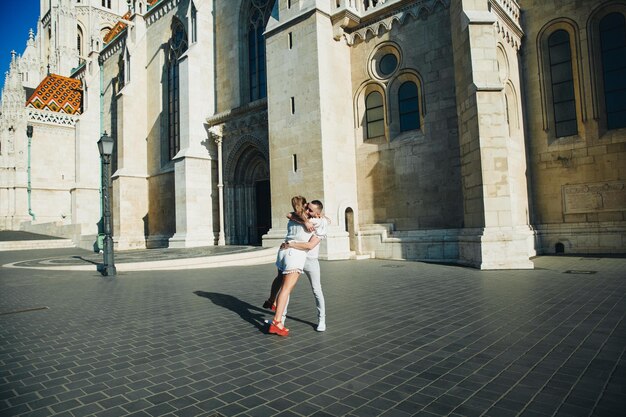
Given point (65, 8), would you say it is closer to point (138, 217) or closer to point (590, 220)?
point (138, 217)

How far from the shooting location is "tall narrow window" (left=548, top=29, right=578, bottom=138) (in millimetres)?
Answer: 13633

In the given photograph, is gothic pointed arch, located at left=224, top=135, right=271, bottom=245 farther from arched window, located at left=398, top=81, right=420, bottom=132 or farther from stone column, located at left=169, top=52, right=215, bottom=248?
arched window, located at left=398, top=81, right=420, bottom=132

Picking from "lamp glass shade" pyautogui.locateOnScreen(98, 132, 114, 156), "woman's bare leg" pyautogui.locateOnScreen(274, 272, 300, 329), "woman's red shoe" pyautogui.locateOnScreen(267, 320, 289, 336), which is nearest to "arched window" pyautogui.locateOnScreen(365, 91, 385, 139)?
"lamp glass shade" pyautogui.locateOnScreen(98, 132, 114, 156)

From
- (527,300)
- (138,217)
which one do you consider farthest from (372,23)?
(138,217)

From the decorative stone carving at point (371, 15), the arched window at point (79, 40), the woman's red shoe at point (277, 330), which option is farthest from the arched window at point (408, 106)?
the arched window at point (79, 40)

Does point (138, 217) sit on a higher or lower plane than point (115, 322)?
higher

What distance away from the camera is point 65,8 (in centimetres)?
4675

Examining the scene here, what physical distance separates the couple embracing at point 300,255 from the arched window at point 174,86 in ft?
67.6

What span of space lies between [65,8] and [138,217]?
38937 mm

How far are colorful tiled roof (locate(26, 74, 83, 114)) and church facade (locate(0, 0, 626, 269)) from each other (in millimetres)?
20131

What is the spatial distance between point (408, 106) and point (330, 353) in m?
12.4

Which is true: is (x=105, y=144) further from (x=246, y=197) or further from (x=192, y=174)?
(x=246, y=197)

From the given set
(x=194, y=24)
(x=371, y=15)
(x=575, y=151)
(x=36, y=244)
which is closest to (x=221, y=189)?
(x=194, y=24)

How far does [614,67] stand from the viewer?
1294 centimetres
